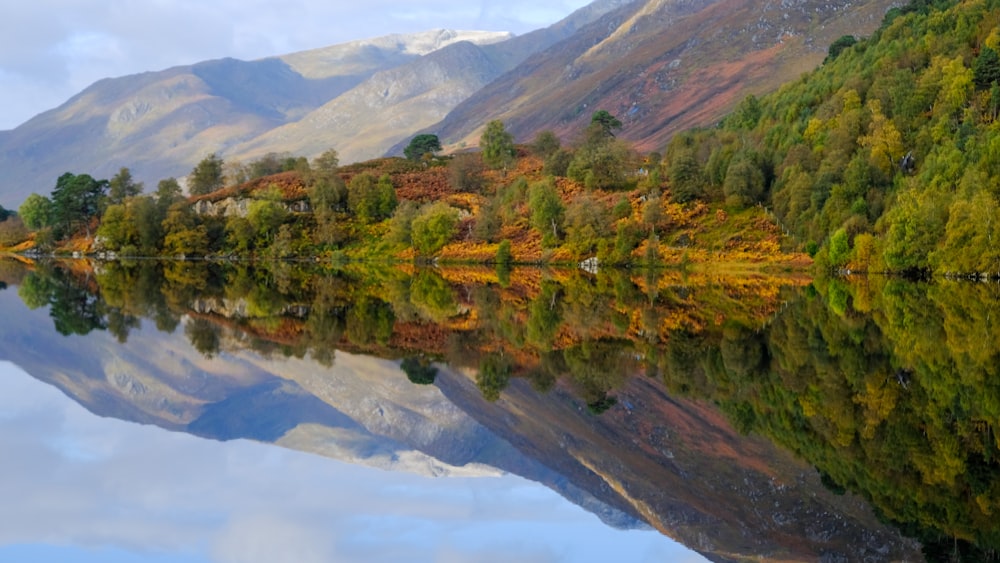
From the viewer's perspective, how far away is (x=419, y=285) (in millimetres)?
61562

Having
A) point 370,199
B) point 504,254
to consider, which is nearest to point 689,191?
point 504,254

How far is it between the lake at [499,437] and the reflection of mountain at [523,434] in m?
0.07

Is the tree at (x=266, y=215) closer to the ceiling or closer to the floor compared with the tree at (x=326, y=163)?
closer to the floor

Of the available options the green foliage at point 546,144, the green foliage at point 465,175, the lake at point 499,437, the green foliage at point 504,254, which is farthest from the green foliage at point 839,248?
the green foliage at point 546,144

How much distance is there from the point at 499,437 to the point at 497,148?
376ft

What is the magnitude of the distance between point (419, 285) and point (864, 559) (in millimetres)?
51340

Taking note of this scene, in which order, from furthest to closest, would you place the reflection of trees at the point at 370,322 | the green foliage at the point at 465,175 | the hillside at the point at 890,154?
the green foliage at the point at 465,175
the hillside at the point at 890,154
the reflection of trees at the point at 370,322

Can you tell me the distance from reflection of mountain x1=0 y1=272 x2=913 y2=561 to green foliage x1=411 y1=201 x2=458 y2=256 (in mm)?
79084

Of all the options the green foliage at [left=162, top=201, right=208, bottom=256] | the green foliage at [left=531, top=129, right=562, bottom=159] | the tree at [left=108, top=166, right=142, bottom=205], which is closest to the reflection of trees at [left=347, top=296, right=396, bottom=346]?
the green foliage at [left=162, top=201, right=208, bottom=256]

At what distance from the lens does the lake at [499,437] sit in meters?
11.6

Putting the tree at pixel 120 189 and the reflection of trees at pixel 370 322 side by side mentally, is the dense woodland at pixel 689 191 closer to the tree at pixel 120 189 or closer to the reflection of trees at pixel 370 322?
the tree at pixel 120 189

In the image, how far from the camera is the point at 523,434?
1827 cm

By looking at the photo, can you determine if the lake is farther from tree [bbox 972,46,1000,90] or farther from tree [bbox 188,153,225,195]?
tree [bbox 188,153,225,195]

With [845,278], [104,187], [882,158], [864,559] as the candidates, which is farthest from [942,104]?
[104,187]
